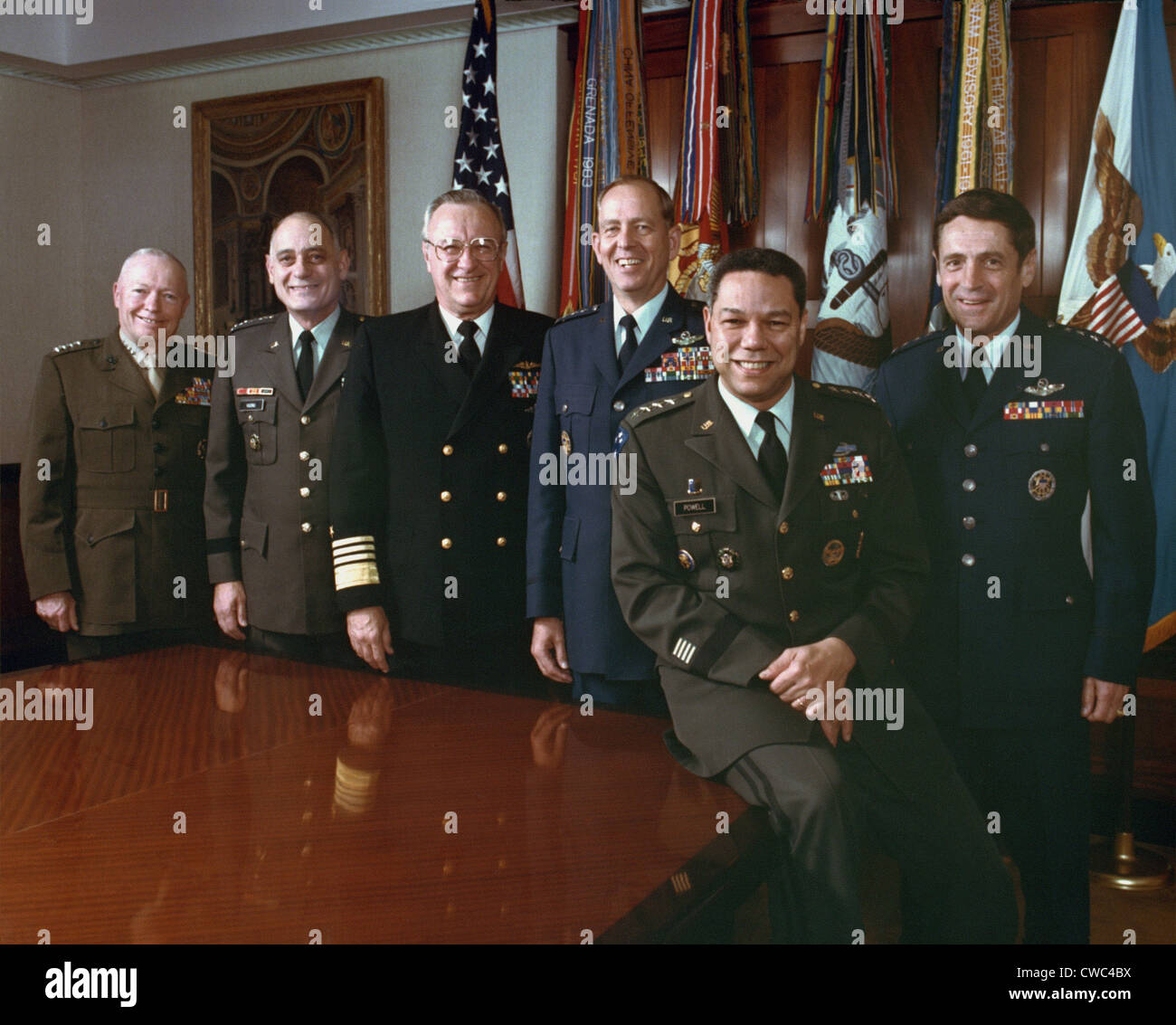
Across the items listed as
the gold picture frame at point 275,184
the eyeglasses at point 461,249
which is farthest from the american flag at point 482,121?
the eyeglasses at point 461,249

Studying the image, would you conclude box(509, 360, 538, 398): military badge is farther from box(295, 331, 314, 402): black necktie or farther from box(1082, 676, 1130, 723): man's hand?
box(1082, 676, 1130, 723): man's hand

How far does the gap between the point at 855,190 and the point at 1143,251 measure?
867mm

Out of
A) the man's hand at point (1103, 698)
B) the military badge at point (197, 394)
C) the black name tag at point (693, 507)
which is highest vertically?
the military badge at point (197, 394)

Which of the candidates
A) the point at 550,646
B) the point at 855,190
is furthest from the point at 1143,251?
the point at 550,646

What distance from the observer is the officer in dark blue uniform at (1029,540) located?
2.03 m

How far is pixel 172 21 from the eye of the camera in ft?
16.0

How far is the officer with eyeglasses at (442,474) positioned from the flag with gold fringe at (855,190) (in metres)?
1.28

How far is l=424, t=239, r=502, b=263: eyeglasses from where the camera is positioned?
8.04 ft

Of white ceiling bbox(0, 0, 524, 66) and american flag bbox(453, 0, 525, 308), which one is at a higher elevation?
white ceiling bbox(0, 0, 524, 66)

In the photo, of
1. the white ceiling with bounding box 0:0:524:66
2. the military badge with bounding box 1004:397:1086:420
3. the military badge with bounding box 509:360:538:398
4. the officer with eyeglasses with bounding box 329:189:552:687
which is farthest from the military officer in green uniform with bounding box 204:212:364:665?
the white ceiling with bounding box 0:0:524:66

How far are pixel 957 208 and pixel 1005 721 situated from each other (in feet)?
3.41

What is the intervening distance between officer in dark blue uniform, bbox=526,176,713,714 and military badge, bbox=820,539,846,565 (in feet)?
1.81

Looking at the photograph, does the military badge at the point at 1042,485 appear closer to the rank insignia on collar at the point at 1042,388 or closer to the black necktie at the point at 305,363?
the rank insignia on collar at the point at 1042,388

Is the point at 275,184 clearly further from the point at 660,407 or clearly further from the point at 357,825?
the point at 357,825
